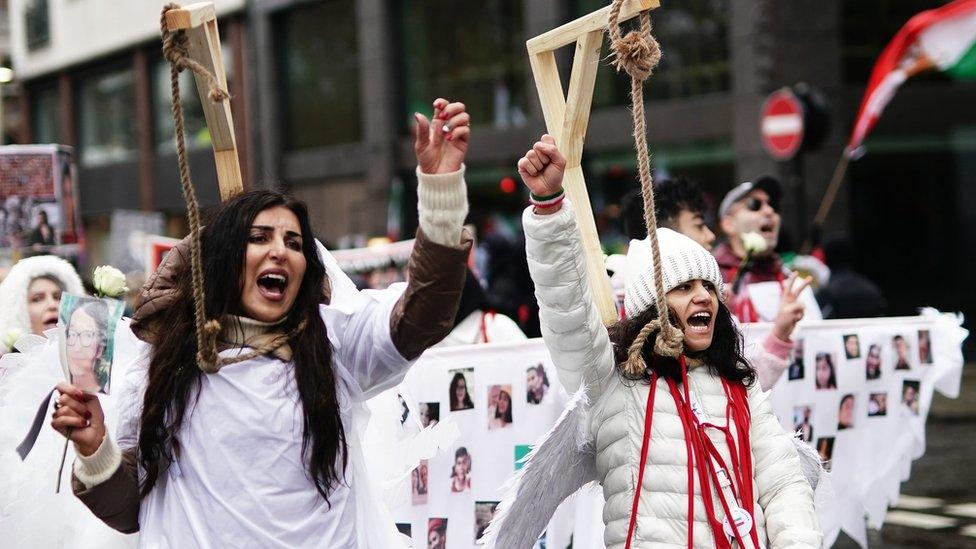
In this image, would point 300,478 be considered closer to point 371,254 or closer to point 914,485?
point 914,485

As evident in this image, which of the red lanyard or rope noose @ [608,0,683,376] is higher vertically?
rope noose @ [608,0,683,376]

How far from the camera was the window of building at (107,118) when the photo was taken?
3030cm

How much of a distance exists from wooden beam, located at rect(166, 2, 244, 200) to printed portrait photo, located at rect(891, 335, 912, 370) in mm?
3800

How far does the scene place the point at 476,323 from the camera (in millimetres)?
6531

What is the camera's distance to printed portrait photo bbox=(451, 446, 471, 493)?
211 inches

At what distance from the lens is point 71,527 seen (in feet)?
13.8

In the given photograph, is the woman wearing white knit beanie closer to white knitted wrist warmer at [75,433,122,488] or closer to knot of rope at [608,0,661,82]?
knot of rope at [608,0,661,82]

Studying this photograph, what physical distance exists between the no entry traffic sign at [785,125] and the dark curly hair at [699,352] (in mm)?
9450

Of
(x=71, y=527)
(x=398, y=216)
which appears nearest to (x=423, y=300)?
(x=71, y=527)

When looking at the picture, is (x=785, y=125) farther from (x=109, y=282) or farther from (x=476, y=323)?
(x=109, y=282)

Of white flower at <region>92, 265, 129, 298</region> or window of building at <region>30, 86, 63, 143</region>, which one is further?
window of building at <region>30, 86, 63, 143</region>

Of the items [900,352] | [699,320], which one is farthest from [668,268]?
[900,352]

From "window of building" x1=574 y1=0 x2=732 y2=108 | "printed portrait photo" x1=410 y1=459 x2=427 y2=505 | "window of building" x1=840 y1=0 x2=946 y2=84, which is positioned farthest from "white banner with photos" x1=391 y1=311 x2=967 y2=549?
"window of building" x1=840 y1=0 x2=946 y2=84

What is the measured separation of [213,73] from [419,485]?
8.09 ft
